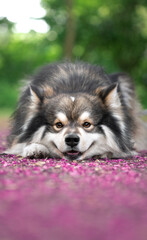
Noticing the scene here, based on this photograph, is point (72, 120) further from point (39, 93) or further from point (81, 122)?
point (39, 93)

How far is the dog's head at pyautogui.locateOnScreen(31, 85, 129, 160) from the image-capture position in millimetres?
5309

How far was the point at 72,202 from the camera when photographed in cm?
307

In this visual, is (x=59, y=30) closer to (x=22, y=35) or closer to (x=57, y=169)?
(x=22, y=35)

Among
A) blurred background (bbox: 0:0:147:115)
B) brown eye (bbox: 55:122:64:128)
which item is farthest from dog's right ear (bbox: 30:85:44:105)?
blurred background (bbox: 0:0:147:115)

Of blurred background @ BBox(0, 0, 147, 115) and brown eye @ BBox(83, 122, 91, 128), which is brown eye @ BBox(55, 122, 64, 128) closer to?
brown eye @ BBox(83, 122, 91, 128)

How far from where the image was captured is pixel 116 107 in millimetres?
5855

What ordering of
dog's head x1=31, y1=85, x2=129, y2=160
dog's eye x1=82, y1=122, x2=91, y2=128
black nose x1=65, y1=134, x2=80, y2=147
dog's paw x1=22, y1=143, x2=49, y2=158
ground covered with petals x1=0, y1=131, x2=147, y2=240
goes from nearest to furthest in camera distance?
1. ground covered with petals x1=0, y1=131, x2=147, y2=240
2. black nose x1=65, y1=134, x2=80, y2=147
3. dog's head x1=31, y1=85, x2=129, y2=160
4. dog's eye x1=82, y1=122, x2=91, y2=128
5. dog's paw x1=22, y1=143, x2=49, y2=158

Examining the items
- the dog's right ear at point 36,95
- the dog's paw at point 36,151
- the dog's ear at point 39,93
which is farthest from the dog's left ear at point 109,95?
the dog's paw at point 36,151

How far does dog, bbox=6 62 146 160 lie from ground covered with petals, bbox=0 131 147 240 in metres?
0.77

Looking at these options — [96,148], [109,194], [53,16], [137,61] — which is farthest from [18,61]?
[109,194]

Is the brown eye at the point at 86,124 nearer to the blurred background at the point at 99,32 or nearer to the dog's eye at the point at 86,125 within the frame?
the dog's eye at the point at 86,125

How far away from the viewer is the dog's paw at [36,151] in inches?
219

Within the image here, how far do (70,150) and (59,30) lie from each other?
18.9 meters

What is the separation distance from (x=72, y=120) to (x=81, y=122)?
13 centimetres
